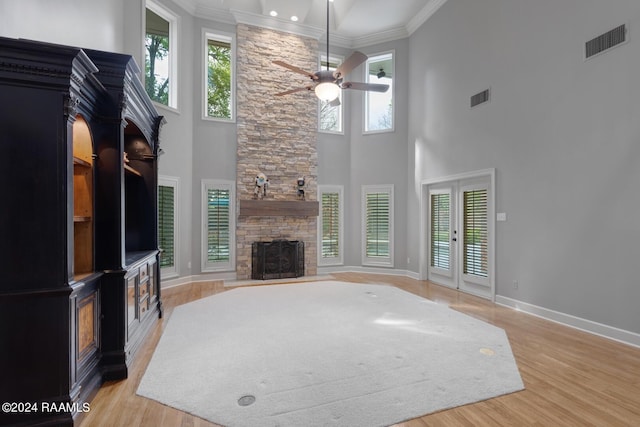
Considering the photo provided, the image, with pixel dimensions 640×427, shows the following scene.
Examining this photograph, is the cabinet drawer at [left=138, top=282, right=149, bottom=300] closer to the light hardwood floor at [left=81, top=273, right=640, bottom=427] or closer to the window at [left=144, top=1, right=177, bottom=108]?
the light hardwood floor at [left=81, top=273, right=640, bottom=427]

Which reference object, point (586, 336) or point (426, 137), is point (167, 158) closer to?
point (426, 137)

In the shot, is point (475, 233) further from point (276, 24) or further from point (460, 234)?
point (276, 24)

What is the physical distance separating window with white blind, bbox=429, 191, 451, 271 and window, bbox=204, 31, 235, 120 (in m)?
4.77

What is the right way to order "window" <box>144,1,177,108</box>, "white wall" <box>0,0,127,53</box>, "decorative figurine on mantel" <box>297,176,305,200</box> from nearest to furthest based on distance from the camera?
"white wall" <box>0,0,127,53</box>, "window" <box>144,1,177,108</box>, "decorative figurine on mantel" <box>297,176,305,200</box>

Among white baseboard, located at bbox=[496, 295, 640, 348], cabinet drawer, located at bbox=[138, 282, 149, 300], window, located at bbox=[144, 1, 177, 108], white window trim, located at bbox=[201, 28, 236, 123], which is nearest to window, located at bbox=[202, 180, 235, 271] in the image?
white window trim, located at bbox=[201, 28, 236, 123]

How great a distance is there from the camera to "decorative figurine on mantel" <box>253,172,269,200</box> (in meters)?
6.68

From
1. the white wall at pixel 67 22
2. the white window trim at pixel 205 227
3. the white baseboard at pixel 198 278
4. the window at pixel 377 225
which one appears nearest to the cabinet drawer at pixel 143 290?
the white baseboard at pixel 198 278

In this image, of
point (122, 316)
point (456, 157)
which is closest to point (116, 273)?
point (122, 316)

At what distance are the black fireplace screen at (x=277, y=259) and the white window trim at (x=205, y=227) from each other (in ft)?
1.51

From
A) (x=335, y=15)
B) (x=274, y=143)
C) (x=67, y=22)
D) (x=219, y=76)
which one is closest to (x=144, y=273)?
(x=67, y=22)

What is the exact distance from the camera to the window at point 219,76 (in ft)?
21.9

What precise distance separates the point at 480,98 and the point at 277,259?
16.3ft

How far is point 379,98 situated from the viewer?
7.54 meters

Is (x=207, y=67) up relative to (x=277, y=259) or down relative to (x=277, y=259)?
up
